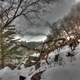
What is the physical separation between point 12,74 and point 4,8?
8532 mm

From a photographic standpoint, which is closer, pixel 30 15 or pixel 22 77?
pixel 22 77

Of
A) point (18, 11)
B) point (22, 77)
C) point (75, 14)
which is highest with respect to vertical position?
point (75, 14)

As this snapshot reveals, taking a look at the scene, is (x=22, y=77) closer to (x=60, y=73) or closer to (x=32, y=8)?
(x=60, y=73)

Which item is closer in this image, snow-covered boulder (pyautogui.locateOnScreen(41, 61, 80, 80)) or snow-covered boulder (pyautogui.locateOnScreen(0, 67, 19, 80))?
snow-covered boulder (pyautogui.locateOnScreen(41, 61, 80, 80))

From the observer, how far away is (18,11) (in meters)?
17.6

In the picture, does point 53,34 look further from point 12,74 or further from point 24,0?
point 12,74

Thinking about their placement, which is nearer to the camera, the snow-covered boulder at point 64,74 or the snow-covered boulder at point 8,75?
the snow-covered boulder at point 64,74

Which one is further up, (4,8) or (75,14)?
(75,14)

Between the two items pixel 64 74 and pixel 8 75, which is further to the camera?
pixel 8 75

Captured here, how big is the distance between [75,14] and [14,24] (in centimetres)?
1683

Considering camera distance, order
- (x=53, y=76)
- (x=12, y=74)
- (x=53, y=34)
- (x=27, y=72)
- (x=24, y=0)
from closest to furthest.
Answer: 1. (x=53, y=76)
2. (x=12, y=74)
3. (x=27, y=72)
4. (x=24, y=0)
5. (x=53, y=34)

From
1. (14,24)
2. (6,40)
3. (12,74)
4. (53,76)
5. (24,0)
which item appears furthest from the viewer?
(14,24)

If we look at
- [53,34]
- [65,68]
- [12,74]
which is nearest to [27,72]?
[12,74]

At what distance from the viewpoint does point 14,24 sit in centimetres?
2770
